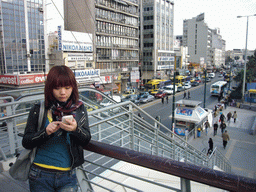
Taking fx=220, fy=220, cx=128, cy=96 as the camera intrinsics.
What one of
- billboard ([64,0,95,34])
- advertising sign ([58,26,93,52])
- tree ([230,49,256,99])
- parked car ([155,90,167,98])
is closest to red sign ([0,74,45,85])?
advertising sign ([58,26,93,52])

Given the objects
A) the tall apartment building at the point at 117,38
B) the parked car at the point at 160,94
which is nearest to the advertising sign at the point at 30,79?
the tall apartment building at the point at 117,38

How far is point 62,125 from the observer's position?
4.21 ft

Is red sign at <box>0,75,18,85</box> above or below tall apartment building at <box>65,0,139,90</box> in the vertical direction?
A: below

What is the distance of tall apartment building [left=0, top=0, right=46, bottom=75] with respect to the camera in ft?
59.2

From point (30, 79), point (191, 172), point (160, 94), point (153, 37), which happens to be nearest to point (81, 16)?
point (30, 79)

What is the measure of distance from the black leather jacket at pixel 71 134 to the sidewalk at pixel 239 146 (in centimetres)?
829

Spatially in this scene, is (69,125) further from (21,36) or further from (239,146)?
(21,36)

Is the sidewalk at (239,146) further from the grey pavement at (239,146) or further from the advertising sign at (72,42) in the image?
the advertising sign at (72,42)

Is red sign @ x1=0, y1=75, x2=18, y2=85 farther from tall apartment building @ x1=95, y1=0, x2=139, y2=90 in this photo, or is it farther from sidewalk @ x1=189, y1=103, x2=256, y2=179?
sidewalk @ x1=189, y1=103, x2=256, y2=179

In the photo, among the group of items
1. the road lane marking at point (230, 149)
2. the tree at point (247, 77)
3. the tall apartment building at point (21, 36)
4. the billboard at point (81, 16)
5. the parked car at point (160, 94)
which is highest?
the billboard at point (81, 16)

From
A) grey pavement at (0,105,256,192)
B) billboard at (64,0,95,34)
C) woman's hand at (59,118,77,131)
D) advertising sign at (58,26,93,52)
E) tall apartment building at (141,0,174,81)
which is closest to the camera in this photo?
woman's hand at (59,118,77,131)

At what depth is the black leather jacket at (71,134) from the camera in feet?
4.41

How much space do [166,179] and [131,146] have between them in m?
0.92

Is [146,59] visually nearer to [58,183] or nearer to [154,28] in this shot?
[154,28]
